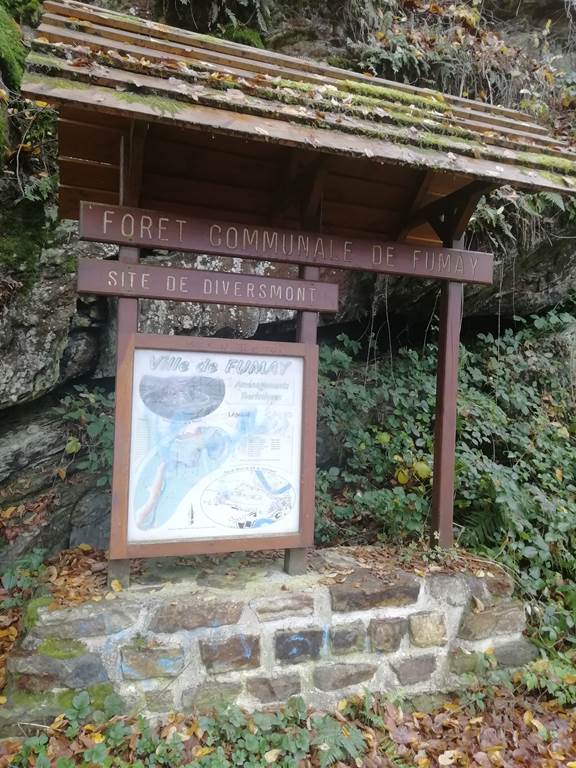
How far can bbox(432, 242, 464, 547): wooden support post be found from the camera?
337 centimetres

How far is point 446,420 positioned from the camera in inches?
134

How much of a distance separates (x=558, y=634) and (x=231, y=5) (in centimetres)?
621

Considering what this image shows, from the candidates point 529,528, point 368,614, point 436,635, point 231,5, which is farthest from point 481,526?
point 231,5

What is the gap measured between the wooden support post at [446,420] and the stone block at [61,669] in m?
2.10

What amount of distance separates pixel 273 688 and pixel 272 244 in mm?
2402

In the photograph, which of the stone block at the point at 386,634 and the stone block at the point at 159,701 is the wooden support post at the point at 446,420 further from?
the stone block at the point at 159,701

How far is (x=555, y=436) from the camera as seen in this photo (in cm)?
505

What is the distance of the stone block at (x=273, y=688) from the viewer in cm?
271

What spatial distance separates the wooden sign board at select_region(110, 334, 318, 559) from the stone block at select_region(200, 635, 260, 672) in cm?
45

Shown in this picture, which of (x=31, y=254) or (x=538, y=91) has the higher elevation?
(x=538, y=91)

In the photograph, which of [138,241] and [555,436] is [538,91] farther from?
[138,241]

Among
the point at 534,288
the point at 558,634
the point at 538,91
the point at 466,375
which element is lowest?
the point at 558,634

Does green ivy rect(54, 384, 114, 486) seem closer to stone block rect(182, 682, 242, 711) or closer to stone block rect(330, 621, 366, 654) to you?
stone block rect(182, 682, 242, 711)

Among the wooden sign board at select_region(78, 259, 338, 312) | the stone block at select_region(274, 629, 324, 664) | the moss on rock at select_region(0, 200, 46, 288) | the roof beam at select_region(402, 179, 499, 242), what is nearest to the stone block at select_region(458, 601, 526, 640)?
the stone block at select_region(274, 629, 324, 664)
